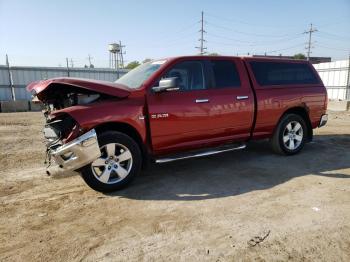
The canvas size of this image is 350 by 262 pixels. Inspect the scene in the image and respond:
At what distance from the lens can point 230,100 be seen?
5.14m

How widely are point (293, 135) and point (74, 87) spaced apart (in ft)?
14.5

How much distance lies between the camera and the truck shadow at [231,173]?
4262 mm

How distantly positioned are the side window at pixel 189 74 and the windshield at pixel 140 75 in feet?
0.89

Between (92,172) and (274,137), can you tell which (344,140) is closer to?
(274,137)

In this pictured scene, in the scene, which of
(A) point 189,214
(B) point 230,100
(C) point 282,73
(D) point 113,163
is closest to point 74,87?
(D) point 113,163

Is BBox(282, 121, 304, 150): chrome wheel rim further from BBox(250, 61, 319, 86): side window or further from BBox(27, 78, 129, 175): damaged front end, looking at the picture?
BBox(27, 78, 129, 175): damaged front end

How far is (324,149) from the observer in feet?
21.8

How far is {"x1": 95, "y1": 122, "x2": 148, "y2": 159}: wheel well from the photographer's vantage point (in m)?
4.22

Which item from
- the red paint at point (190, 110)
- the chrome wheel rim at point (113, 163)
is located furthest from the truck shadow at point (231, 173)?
the red paint at point (190, 110)

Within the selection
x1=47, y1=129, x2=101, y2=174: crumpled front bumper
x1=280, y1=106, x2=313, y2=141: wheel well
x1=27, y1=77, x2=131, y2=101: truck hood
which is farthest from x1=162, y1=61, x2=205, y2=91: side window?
x1=280, y1=106, x2=313, y2=141: wheel well

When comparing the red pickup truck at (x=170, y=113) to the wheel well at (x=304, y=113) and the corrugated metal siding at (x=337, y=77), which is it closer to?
the wheel well at (x=304, y=113)

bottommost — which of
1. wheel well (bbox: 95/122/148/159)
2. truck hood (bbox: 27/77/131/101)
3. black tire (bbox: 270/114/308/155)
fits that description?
black tire (bbox: 270/114/308/155)

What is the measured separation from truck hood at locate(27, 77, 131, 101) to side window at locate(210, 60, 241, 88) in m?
1.65

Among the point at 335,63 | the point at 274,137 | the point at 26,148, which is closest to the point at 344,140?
the point at 274,137
